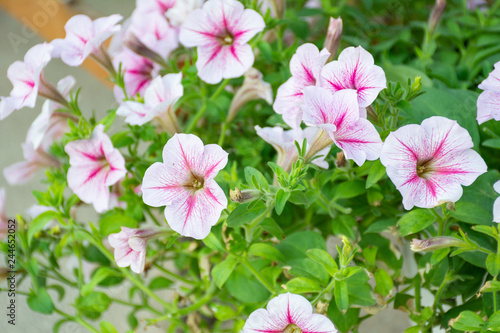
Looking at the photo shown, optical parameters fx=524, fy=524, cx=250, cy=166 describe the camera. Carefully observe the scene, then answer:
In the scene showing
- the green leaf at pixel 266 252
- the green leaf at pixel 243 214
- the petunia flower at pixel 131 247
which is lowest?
the green leaf at pixel 266 252

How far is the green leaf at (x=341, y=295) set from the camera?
0.46 meters

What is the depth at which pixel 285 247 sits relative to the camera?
56 centimetres

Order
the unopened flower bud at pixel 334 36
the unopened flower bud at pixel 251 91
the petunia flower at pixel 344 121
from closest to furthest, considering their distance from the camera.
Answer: the petunia flower at pixel 344 121 < the unopened flower bud at pixel 334 36 < the unopened flower bud at pixel 251 91

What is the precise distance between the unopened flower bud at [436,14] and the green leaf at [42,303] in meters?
0.56

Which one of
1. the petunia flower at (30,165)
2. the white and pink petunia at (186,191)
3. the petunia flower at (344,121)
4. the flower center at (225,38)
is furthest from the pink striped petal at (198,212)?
the petunia flower at (30,165)

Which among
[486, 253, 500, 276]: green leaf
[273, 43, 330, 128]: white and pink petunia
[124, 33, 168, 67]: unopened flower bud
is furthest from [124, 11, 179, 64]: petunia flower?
[486, 253, 500, 276]: green leaf

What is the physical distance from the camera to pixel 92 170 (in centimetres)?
56

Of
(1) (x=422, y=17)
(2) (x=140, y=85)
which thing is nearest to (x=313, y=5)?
(1) (x=422, y=17)

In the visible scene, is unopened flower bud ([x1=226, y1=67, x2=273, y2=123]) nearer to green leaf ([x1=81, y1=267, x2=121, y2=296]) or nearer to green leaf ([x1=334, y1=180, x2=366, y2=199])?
green leaf ([x1=334, y1=180, x2=366, y2=199])

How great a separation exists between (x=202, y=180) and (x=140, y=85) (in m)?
0.27

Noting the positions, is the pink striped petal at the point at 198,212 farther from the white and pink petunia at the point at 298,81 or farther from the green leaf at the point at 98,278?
the green leaf at the point at 98,278

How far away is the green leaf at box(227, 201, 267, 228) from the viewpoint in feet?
1.50

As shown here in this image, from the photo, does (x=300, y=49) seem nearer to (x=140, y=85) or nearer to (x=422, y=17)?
(x=140, y=85)

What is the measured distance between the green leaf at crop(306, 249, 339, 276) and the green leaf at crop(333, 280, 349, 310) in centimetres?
1
